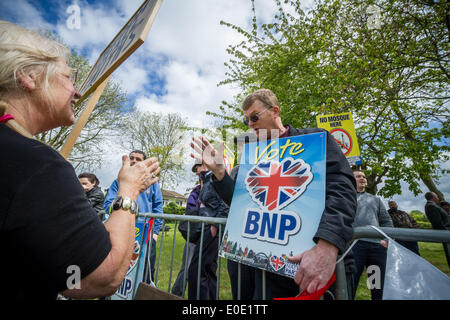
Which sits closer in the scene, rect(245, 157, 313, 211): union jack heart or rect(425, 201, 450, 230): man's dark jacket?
rect(245, 157, 313, 211): union jack heart

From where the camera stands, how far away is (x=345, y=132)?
13.4ft

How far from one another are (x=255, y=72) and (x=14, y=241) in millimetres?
9574

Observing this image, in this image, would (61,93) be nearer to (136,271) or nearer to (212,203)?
(136,271)

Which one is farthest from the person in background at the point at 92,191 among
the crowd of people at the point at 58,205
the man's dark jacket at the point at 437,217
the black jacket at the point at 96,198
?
the man's dark jacket at the point at 437,217

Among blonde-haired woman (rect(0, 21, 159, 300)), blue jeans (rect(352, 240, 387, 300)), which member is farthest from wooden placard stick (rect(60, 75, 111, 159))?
blue jeans (rect(352, 240, 387, 300))

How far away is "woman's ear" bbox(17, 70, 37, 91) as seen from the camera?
3.27ft

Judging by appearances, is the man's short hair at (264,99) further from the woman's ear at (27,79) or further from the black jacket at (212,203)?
the black jacket at (212,203)

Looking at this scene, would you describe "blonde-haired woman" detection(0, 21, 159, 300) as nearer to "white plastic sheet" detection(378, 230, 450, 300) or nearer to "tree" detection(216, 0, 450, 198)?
"white plastic sheet" detection(378, 230, 450, 300)

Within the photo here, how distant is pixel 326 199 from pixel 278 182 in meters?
0.32

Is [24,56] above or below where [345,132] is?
below

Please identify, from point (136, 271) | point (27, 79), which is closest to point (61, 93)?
point (27, 79)

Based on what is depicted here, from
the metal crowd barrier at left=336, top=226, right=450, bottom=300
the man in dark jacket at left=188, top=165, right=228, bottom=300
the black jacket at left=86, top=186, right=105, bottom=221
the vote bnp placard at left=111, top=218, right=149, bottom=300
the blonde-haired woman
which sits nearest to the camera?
the blonde-haired woman

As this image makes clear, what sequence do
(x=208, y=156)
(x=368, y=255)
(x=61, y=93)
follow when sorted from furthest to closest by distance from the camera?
(x=368, y=255)
(x=208, y=156)
(x=61, y=93)
